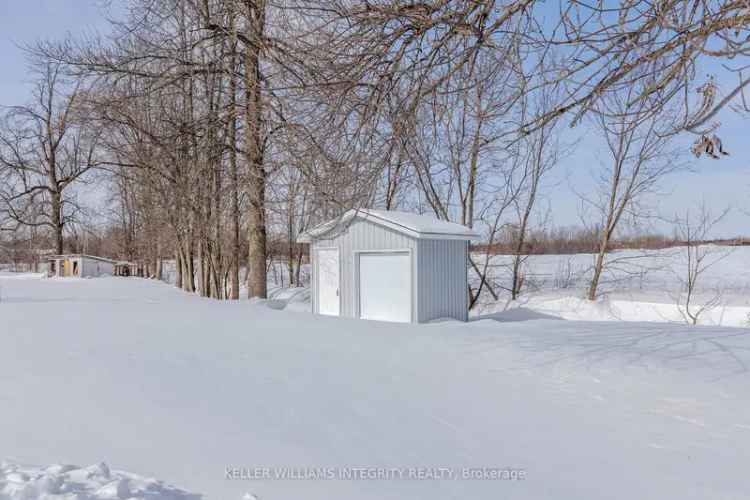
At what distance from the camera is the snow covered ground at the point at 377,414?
2.53 metres

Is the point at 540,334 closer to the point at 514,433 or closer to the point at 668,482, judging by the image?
the point at 514,433

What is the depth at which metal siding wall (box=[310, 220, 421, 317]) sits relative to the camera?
10.8m

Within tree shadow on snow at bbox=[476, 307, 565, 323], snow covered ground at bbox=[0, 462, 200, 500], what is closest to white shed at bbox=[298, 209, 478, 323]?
tree shadow on snow at bbox=[476, 307, 565, 323]

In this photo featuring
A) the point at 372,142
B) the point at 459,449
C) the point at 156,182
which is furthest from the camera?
the point at 156,182

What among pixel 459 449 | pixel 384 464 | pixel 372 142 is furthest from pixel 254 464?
pixel 372 142

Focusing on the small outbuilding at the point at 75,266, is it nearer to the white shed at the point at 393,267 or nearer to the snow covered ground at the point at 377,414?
the white shed at the point at 393,267

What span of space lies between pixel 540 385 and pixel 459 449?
1677mm

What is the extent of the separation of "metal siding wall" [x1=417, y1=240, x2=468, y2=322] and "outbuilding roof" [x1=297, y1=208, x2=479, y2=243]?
8.3 inches

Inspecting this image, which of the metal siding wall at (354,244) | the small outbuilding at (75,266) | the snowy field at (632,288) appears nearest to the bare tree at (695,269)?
the snowy field at (632,288)

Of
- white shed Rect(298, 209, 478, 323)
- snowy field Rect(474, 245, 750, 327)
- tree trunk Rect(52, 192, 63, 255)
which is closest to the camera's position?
white shed Rect(298, 209, 478, 323)

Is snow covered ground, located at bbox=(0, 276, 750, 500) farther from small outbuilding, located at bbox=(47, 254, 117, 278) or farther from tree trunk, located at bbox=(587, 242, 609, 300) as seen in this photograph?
small outbuilding, located at bbox=(47, 254, 117, 278)

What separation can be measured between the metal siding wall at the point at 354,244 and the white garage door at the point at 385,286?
19 centimetres

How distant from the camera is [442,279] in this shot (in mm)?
10961

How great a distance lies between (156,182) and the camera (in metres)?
15.1
